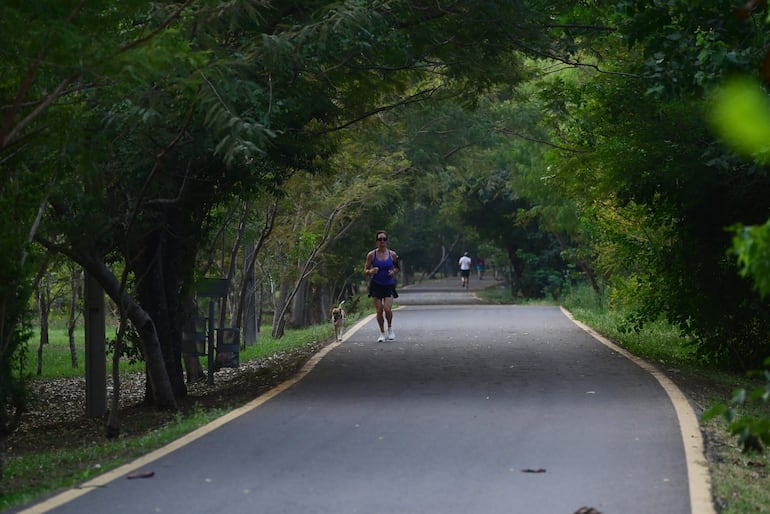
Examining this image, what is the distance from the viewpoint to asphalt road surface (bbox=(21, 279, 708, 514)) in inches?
328

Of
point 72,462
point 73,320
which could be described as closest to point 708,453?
point 72,462

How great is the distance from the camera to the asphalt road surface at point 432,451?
27.3 feet

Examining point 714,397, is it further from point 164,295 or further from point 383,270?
point 383,270

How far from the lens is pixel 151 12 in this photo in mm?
12555

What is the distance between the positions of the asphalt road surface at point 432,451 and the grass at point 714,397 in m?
0.29

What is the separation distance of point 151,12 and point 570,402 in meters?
6.06

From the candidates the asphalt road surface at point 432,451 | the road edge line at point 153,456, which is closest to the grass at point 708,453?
the road edge line at point 153,456

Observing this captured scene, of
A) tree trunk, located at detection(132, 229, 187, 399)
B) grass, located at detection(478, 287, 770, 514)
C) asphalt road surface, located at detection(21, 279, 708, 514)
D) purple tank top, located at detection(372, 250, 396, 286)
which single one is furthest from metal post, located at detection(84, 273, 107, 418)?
grass, located at detection(478, 287, 770, 514)

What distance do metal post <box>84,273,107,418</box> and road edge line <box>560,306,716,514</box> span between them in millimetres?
7416

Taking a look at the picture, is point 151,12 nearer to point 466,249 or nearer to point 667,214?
point 667,214

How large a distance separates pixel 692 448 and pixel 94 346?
9.19m

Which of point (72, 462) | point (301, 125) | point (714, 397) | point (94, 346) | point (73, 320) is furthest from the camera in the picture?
point (73, 320)

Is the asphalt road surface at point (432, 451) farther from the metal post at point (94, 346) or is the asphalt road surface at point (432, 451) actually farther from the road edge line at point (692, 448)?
the metal post at point (94, 346)

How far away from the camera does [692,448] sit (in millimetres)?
10367
